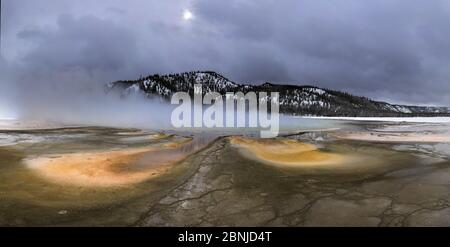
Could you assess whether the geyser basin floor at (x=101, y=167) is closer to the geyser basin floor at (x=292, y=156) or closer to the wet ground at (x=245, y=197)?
the wet ground at (x=245, y=197)

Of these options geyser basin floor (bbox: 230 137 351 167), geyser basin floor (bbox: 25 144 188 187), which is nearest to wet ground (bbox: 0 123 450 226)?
geyser basin floor (bbox: 25 144 188 187)

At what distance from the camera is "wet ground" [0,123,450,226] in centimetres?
→ 649

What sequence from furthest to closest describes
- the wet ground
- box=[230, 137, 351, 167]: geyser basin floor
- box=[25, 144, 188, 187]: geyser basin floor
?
box=[230, 137, 351, 167]: geyser basin floor, box=[25, 144, 188, 187]: geyser basin floor, the wet ground

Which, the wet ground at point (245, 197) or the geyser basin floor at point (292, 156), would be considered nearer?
the wet ground at point (245, 197)

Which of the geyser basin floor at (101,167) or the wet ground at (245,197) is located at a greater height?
the geyser basin floor at (101,167)

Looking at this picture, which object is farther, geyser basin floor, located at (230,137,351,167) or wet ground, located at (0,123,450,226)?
geyser basin floor, located at (230,137,351,167)

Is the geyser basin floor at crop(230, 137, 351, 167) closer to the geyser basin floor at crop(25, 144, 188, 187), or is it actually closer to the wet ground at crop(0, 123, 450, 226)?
the wet ground at crop(0, 123, 450, 226)

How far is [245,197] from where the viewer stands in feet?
26.3

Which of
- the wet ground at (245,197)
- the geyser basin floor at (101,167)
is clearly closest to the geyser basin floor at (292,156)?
the wet ground at (245,197)

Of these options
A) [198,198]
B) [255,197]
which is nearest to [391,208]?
[255,197]

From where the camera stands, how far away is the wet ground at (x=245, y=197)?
6488mm
